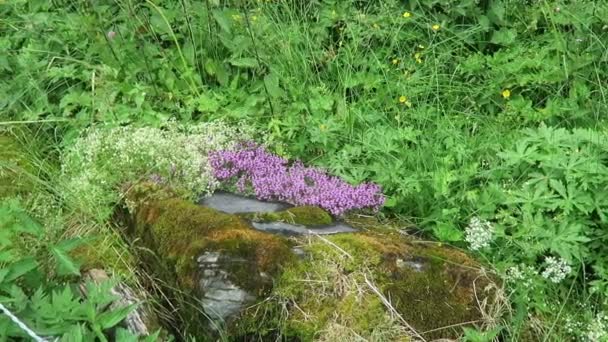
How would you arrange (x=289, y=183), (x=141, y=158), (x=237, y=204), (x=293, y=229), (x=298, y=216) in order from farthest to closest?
1. (x=141, y=158)
2. (x=289, y=183)
3. (x=237, y=204)
4. (x=298, y=216)
5. (x=293, y=229)

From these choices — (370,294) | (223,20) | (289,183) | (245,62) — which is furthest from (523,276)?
(223,20)

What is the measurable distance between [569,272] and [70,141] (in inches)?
106

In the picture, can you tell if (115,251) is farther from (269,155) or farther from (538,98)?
(538,98)

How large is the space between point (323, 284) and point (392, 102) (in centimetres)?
153

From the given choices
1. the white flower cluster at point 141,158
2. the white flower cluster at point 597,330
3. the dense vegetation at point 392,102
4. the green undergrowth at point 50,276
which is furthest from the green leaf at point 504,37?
the green undergrowth at point 50,276

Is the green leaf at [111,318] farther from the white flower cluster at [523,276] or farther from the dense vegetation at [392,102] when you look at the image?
the white flower cluster at [523,276]

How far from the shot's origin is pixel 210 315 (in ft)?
9.16

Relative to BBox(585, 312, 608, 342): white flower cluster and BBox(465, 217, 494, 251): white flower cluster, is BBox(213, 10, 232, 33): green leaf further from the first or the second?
BBox(585, 312, 608, 342): white flower cluster

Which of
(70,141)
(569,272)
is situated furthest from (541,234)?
(70,141)

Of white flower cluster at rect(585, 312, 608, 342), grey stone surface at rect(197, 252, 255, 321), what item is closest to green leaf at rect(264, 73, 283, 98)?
grey stone surface at rect(197, 252, 255, 321)

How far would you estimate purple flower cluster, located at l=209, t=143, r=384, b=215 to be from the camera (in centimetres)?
335

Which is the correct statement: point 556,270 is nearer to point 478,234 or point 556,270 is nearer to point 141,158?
point 478,234

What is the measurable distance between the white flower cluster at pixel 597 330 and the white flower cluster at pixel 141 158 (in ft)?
5.74

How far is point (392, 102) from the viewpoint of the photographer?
404cm
